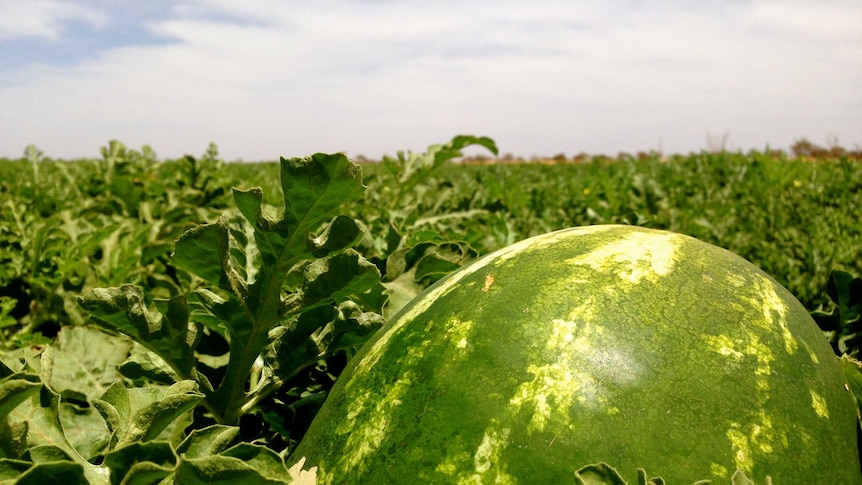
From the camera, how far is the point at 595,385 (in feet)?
3.72

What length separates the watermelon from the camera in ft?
3.57

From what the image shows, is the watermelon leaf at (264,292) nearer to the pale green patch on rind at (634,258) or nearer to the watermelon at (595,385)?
the watermelon at (595,385)

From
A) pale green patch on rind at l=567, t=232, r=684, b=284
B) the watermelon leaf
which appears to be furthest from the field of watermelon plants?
pale green patch on rind at l=567, t=232, r=684, b=284

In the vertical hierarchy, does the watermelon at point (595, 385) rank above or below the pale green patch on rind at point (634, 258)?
below

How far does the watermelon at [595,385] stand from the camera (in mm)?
1087

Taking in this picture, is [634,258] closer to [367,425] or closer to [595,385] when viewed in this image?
[595,385]

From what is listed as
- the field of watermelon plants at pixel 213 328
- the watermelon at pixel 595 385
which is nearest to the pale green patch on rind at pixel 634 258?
the watermelon at pixel 595 385

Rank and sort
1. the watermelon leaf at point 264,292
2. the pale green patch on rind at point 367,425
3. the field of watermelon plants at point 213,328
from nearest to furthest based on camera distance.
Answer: the field of watermelon plants at point 213,328 → the pale green patch on rind at point 367,425 → the watermelon leaf at point 264,292

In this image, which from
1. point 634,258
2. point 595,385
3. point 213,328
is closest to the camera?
point 595,385

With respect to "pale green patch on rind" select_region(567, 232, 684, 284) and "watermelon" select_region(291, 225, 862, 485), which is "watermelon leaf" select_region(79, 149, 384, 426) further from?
"pale green patch on rind" select_region(567, 232, 684, 284)

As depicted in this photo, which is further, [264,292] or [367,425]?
[264,292]

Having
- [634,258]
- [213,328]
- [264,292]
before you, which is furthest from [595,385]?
[213,328]

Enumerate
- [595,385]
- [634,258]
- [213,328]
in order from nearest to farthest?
[595,385]
[634,258]
[213,328]

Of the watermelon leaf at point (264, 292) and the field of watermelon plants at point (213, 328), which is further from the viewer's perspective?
the watermelon leaf at point (264, 292)
